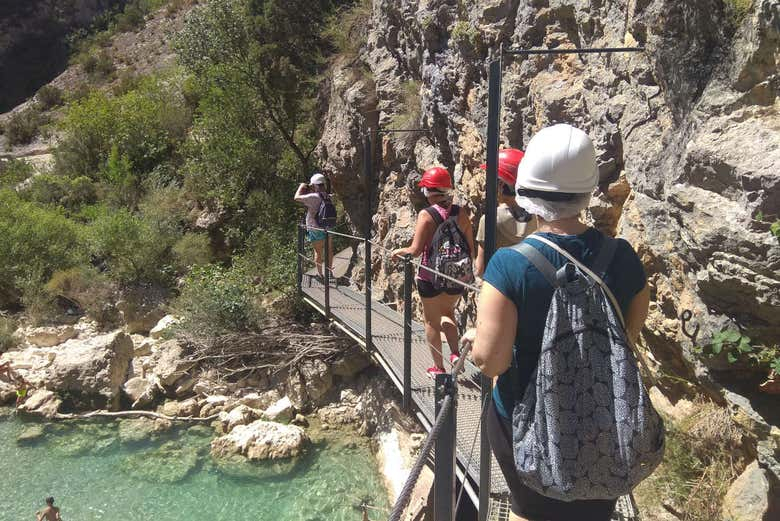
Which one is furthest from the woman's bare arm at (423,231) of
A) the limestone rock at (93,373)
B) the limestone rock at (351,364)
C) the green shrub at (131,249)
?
the green shrub at (131,249)

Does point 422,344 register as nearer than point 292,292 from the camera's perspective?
Yes

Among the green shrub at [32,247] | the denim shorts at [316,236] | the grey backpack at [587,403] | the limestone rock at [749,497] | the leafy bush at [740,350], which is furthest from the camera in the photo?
the green shrub at [32,247]

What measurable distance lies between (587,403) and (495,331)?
289 millimetres

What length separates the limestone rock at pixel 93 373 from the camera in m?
8.94

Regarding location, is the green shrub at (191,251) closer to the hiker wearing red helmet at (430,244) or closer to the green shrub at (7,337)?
the green shrub at (7,337)

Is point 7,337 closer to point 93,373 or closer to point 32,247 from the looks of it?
point 32,247

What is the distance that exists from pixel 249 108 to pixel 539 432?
12.5m

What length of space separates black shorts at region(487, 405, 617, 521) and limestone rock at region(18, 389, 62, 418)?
9.39 m

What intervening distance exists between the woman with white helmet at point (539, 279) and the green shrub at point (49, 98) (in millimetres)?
31606

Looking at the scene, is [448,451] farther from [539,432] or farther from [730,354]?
[730,354]

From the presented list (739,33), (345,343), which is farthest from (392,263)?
(739,33)

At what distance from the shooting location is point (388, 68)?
9312 millimetres

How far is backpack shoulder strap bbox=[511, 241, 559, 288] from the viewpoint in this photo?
4.52 ft

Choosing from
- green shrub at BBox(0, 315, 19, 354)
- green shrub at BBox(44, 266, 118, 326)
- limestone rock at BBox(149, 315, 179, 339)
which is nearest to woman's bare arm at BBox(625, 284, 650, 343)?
limestone rock at BBox(149, 315, 179, 339)
